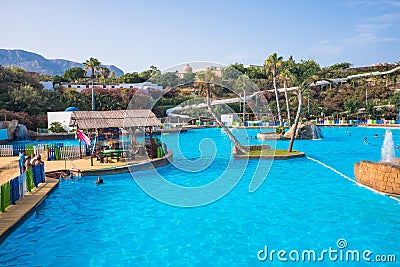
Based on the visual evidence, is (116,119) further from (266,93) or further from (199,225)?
(266,93)

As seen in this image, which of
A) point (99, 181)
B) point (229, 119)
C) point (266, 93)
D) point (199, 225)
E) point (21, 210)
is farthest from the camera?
point (266, 93)

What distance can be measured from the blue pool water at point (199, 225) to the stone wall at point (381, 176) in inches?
18.5

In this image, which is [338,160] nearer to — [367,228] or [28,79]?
[367,228]

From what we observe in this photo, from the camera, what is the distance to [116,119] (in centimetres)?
2191

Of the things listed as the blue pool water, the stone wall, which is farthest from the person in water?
the stone wall

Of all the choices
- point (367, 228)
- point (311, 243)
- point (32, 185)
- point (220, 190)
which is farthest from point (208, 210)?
point (32, 185)

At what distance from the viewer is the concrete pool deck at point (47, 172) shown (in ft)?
33.8

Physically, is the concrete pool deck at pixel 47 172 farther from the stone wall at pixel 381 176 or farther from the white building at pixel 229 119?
the white building at pixel 229 119

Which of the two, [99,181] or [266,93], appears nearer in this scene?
[99,181]

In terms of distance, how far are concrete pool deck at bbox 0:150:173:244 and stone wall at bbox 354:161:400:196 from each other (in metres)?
10.5

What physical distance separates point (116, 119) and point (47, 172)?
5.91 m

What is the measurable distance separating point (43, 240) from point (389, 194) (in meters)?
12.0

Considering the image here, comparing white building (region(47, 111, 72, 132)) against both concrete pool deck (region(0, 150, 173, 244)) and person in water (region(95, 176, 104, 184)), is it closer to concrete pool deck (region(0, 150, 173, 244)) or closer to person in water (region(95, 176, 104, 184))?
concrete pool deck (region(0, 150, 173, 244))

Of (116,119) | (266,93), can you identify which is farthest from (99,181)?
(266,93)
